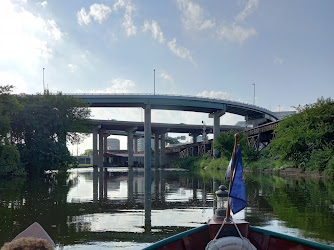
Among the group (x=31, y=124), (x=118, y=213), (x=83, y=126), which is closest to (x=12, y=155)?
(x=31, y=124)

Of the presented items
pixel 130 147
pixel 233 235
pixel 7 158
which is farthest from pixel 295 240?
pixel 130 147

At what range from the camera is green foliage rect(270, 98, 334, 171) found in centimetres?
3554

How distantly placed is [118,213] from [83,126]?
134 ft

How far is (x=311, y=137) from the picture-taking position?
1439 inches

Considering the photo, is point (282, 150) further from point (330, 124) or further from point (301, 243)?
point (301, 243)

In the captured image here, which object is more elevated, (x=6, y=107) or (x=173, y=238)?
(x=6, y=107)

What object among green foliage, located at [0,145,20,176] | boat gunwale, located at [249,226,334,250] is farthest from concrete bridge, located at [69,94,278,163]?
boat gunwale, located at [249,226,334,250]

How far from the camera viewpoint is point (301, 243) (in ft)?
17.9

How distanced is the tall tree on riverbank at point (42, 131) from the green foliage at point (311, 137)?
88.5ft

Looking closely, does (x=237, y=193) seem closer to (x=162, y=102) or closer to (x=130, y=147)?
(x=162, y=102)

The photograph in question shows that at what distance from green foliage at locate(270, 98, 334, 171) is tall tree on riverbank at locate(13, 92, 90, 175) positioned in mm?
26977

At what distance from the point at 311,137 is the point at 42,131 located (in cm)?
3115

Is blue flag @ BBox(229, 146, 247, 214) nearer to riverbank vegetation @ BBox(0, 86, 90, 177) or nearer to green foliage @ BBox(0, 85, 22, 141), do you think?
green foliage @ BBox(0, 85, 22, 141)

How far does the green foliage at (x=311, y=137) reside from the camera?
35544 millimetres
